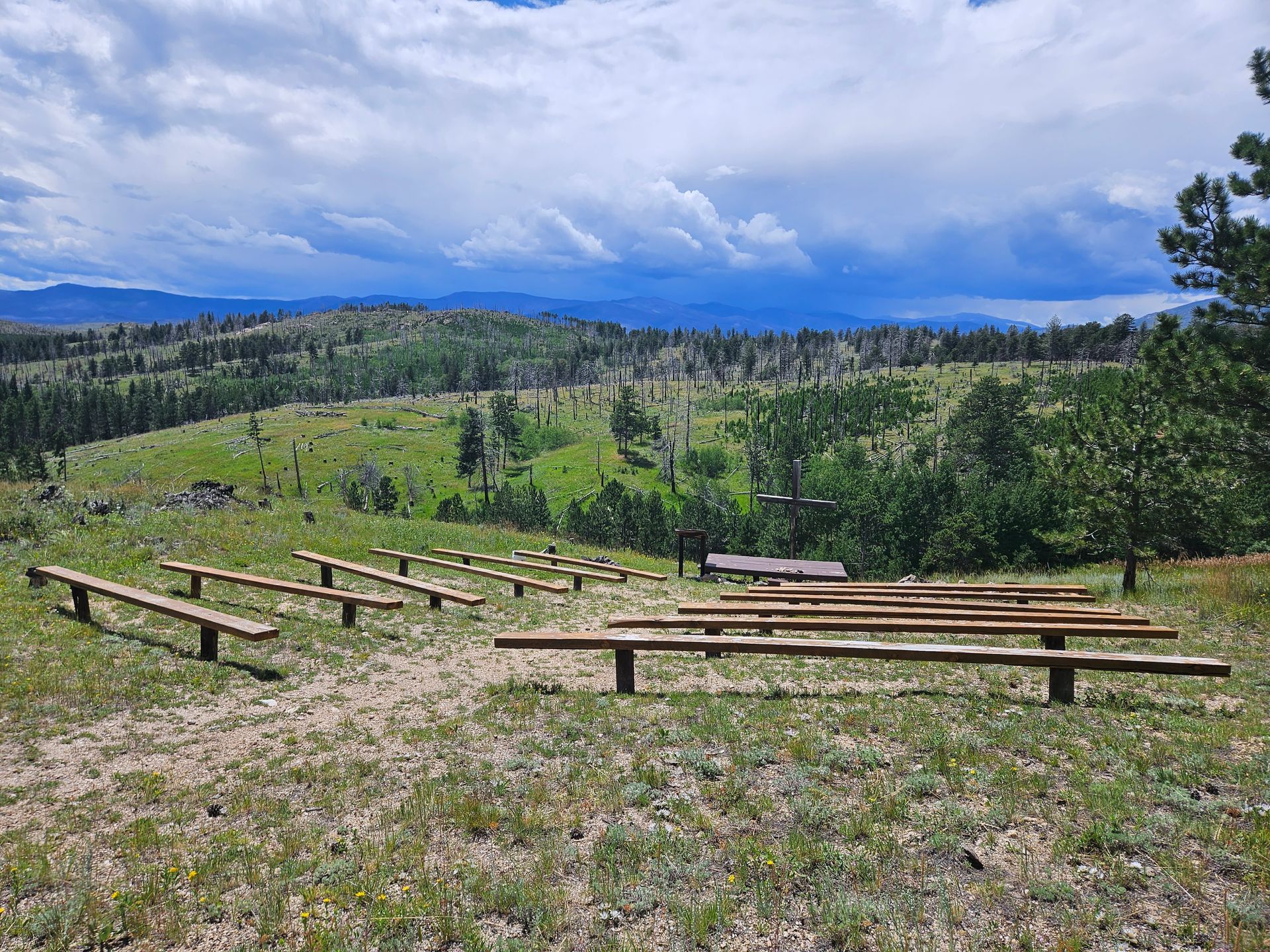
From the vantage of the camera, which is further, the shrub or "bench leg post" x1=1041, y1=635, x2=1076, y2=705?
the shrub

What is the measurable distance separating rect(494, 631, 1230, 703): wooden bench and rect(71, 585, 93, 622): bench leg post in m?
6.44

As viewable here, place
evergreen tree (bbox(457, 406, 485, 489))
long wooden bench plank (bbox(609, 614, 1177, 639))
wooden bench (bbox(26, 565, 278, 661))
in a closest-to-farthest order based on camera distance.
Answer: long wooden bench plank (bbox(609, 614, 1177, 639)), wooden bench (bbox(26, 565, 278, 661)), evergreen tree (bbox(457, 406, 485, 489))

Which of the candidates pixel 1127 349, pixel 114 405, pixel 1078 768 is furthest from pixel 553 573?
pixel 114 405

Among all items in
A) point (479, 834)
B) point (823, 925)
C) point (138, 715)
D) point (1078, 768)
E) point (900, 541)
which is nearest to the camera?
point (823, 925)

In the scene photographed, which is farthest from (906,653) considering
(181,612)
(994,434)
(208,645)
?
(994,434)

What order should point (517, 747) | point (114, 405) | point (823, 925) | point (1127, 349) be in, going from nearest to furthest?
point (823, 925)
point (517, 747)
point (1127, 349)
point (114, 405)

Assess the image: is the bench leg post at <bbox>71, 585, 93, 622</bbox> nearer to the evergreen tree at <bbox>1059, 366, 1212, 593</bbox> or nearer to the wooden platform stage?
the wooden platform stage

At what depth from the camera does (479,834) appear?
429cm

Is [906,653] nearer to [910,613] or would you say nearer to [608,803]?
[910,613]

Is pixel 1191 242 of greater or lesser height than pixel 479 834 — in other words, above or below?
above

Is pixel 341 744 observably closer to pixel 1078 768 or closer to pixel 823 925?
pixel 823 925

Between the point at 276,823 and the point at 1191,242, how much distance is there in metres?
16.4

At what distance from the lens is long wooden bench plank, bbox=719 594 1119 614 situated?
9125 millimetres

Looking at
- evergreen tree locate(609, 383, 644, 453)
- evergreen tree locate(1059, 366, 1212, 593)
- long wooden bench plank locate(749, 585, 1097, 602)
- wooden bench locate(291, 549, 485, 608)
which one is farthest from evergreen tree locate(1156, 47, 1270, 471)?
evergreen tree locate(609, 383, 644, 453)
